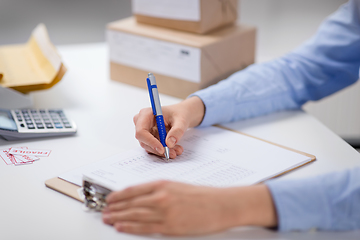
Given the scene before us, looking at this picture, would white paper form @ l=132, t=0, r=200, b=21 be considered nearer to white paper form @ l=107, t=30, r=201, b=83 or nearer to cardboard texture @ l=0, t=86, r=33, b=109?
white paper form @ l=107, t=30, r=201, b=83

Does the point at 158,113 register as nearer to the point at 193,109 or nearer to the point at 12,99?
the point at 193,109

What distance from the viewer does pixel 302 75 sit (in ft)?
3.30

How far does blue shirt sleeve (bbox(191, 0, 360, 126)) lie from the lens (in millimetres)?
926

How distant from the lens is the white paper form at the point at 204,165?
2.08 ft

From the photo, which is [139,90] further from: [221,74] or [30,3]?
[30,3]

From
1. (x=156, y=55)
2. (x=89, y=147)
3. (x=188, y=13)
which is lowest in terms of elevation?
(x=89, y=147)

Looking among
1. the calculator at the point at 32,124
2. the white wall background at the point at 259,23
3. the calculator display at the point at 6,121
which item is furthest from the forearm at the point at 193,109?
the white wall background at the point at 259,23

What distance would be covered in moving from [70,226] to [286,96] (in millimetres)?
624

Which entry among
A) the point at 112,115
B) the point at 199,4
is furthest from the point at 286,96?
the point at 112,115

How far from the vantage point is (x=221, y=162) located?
697mm

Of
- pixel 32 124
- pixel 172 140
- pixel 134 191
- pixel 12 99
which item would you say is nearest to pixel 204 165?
pixel 172 140

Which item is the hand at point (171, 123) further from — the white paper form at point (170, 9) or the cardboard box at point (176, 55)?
the white paper form at point (170, 9)

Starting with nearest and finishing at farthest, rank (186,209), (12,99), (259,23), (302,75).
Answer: (186,209) < (12,99) < (302,75) < (259,23)

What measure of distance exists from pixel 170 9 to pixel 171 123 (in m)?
0.41
